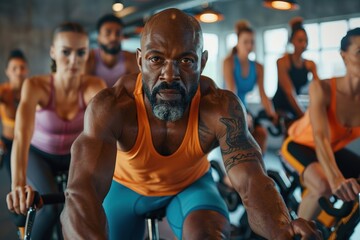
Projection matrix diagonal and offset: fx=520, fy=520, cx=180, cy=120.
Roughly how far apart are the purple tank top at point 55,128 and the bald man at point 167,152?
83 centimetres

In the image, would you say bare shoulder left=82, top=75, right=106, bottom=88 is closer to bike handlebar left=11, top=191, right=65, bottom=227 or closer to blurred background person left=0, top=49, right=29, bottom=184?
bike handlebar left=11, top=191, right=65, bottom=227

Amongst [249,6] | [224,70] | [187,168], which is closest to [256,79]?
[224,70]

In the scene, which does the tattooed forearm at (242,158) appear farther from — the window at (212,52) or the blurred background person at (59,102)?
the window at (212,52)

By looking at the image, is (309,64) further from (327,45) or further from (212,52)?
(212,52)

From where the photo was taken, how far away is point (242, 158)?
5.24ft

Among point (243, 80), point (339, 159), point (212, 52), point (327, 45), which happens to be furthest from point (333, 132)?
point (212, 52)

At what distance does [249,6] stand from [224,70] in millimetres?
→ 4853

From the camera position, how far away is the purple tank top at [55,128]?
265 centimetres

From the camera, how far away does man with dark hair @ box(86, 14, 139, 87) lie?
3.70 metres

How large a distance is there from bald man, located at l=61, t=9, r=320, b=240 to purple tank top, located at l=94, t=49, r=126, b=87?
1.85 m

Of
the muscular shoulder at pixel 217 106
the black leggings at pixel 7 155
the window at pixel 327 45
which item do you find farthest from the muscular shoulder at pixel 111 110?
the window at pixel 327 45

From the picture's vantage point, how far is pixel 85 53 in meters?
2.75

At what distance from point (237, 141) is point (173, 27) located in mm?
409

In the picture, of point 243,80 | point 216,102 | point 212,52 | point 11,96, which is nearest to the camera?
point 216,102
